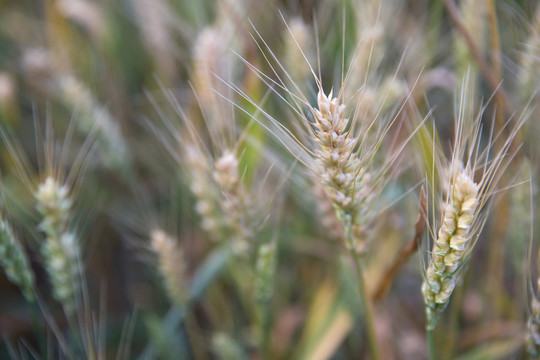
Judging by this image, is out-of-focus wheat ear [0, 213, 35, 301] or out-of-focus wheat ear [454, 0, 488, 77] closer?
out-of-focus wheat ear [0, 213, 35, 301]

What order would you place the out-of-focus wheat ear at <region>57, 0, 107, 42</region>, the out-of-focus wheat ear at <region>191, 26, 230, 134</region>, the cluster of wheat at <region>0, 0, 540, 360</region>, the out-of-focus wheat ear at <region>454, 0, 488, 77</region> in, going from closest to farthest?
the cluster of wheat at <region>0, 0, 540, 360</region>, the out-of-focus wheat ear at <region>191, 26, 230, 134</region>, the out-of-focus wheat ear at <region>454, 0, 488, 77</region>, the out-of-focus wheat ear at <region>57, 0, 107, 42</region>

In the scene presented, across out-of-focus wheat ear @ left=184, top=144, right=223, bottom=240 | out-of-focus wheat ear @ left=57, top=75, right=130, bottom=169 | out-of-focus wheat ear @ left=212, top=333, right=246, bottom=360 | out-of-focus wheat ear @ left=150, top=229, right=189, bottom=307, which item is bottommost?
out-of-focus wheat ear @ left=212, top=333, right=246, bottom=360

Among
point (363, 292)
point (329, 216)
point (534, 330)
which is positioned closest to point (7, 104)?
point (329, 216)

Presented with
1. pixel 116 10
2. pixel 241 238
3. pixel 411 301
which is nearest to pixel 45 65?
pixel 116 10

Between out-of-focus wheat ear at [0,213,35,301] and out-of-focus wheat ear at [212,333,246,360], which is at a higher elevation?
out-of-focus wheat ear at [0,213,35,301]

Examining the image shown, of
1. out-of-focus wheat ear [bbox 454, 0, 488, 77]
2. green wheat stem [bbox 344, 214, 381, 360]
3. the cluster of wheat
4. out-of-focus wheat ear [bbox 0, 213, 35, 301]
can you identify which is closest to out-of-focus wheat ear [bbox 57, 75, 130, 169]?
the cluster of wheat

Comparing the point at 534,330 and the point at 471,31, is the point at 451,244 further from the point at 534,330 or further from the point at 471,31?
the point at 471,31

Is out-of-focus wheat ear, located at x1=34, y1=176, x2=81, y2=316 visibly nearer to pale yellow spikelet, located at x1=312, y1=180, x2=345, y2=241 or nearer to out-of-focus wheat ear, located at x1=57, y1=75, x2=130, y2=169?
out-of-focus wheat ear, located at x1=57, y1=75, x2=130, y2=169

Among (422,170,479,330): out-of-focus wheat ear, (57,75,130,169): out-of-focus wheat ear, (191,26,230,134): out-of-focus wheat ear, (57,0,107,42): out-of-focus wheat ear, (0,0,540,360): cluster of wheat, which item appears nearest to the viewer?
(422,170,479,330): out-of-focus wheat ear
